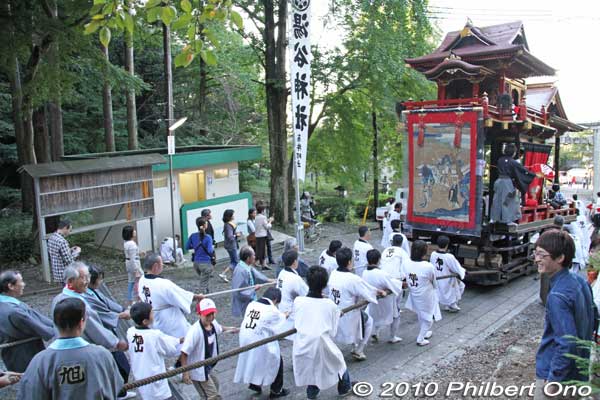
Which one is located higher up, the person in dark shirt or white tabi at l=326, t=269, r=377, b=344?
the person in dark shirt

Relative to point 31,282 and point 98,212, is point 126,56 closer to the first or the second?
point 98,212

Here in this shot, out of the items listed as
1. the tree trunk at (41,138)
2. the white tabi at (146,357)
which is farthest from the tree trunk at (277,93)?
the white tabi at (146,357)

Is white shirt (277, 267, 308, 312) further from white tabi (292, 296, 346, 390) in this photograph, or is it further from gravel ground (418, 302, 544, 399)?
gravel ground (418, 302, 544, 399)

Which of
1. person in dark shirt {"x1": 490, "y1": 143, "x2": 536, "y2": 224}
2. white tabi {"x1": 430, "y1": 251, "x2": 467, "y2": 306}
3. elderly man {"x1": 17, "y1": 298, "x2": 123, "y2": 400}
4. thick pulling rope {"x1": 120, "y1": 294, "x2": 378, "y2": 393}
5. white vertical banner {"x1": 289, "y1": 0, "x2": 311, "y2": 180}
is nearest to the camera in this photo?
elderly man {"x1": 17, "y1": 298, "x2": 123, "y2": 400}

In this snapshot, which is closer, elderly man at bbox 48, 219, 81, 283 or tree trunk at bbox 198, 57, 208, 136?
elderly man at bbox 48, 219, 81, 283

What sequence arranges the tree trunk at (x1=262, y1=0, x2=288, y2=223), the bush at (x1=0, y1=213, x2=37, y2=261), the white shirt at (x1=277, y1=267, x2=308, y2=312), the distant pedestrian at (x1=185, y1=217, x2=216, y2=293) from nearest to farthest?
the white shirt at (x1=277, y1=267, x2=308, y2=312) → the distant pedestrian at (x1=185, y1=217, x2=216, y2=293) → the bush at (x1=0, y1=213, x2=37, y2=261) → the tree trunk at (x1=262, y1=0, x2=288, y2=223)

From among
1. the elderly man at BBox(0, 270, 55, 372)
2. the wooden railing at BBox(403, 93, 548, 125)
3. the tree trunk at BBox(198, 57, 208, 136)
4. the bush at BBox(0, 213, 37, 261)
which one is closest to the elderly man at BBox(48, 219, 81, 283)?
the elderly man at BBox(0, 270, 55, 372)

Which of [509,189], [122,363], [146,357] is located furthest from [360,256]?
[146,357]

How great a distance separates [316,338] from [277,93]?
13.0 m

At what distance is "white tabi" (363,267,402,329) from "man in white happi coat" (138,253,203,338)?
97.0 inches

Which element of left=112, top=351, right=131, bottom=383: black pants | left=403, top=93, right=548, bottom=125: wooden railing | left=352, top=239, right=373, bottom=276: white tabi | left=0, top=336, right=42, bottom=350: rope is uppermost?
left=403, top=93, right=548, bottom=125: wooden railing

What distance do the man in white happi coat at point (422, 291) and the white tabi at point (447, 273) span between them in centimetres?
105

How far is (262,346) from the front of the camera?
5188 millimetres

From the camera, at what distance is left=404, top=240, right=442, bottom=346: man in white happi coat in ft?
23.6
